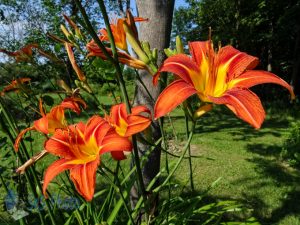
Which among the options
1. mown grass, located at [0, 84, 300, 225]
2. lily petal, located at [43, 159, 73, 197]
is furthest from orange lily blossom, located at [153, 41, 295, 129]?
mown grass, located at [0, 84, 300, 225]

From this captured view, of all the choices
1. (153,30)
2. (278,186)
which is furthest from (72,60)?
(278,186)

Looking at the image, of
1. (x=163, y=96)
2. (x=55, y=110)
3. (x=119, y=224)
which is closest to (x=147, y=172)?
(x=119, y=224)

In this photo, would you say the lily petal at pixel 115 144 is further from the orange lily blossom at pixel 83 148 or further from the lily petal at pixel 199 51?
the lily petal at pixel 199 51

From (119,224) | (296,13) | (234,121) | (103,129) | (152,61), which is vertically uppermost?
(296,13)

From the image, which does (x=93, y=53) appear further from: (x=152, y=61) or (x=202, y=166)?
(x=202, y=166)

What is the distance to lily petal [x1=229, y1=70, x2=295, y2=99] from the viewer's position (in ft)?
2.51

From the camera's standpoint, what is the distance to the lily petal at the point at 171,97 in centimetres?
66

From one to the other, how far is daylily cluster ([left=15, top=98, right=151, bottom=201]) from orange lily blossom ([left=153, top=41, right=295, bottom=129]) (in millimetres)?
100

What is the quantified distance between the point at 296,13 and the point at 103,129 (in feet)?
35.7

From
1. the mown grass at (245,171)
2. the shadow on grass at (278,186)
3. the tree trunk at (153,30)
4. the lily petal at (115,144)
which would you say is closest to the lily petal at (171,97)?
the lily petal at (115,144)

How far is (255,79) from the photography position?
2.65 ft

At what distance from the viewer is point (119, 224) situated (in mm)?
1640

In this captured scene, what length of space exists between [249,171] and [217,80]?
3.76 m

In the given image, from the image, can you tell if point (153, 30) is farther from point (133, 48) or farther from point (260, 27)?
point (260, 27)
